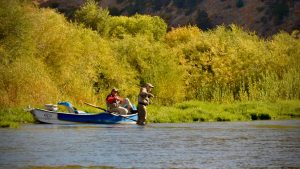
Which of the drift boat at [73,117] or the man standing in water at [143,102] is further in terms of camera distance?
the drift boat at [73,117]

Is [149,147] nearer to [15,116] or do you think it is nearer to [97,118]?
[97,118]

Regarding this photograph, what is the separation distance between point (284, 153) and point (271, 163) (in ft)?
8.64

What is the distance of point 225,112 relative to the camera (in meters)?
45.6

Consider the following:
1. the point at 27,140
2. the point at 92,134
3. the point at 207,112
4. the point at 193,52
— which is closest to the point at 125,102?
the point at 207,112

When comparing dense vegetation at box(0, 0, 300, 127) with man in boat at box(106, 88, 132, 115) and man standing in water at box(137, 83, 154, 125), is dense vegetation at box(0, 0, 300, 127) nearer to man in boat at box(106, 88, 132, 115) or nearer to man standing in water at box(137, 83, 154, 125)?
man in boat at box(106, 88, 132, 115)

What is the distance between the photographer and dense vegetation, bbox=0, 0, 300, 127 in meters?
43.8

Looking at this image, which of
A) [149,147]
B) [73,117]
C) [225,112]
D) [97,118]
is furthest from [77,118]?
[149,147]

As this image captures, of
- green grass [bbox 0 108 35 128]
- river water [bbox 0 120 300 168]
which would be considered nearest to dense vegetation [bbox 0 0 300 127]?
green grass [bbox 0 108 35 128]

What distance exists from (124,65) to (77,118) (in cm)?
2021

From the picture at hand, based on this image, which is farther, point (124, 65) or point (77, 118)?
point (124, 65)

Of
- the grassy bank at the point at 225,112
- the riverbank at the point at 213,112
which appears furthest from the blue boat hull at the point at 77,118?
the grassy bank at the point at 225,112

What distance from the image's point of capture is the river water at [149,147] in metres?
20.1

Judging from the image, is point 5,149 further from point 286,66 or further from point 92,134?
point 286,66

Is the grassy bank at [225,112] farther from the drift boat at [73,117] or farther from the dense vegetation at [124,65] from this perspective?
the dense vegetation at [124,65]
